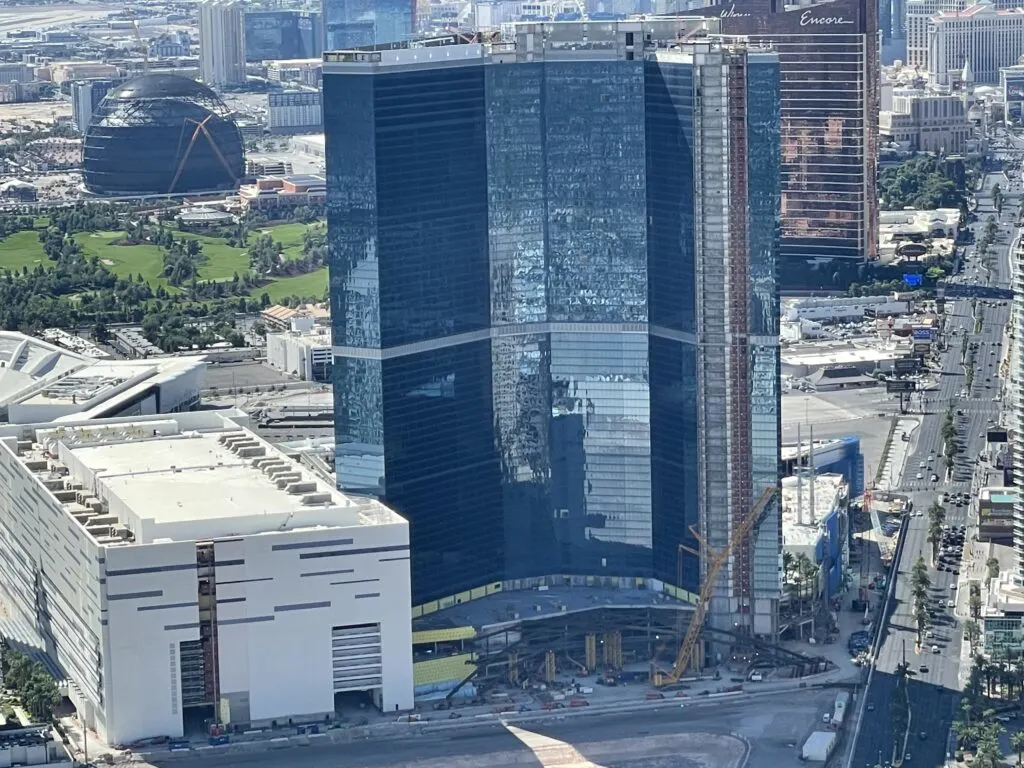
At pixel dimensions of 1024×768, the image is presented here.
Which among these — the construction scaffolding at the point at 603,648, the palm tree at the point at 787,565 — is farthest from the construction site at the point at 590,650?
the palm tree at the point at 787,565

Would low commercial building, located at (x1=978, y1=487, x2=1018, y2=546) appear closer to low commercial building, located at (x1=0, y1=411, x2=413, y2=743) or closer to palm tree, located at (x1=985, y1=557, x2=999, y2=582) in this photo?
palm tree, located at (x1=985, y1=557, x2=999, y2=582)

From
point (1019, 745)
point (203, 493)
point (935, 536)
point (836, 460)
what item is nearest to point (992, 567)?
point (935, 536)

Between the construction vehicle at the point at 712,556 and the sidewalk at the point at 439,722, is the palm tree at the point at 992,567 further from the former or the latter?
the construction vehicle at the point at 712,556

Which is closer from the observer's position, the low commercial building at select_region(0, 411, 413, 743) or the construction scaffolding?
the low commercial building at select_region(0, 411, 413, 743)

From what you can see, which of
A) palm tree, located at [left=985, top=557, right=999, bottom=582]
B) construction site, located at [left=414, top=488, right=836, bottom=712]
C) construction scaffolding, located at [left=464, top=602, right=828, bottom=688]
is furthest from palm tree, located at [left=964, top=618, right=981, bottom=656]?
construction scaffolding, located at [left=464, top=602, right=828, bottom=688]

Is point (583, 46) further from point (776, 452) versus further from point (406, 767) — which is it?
point (406, 767)

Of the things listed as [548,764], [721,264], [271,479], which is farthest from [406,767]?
[721,264]
